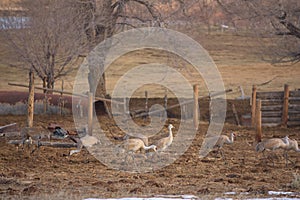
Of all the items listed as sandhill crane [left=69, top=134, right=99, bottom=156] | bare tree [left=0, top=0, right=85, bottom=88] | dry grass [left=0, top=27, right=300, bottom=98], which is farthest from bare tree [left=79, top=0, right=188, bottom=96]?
dry grass [left=0, top=27, right=300, bottom=98]

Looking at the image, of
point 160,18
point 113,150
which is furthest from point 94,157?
point 160,18

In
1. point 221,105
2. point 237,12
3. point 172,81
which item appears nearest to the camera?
point 237,12

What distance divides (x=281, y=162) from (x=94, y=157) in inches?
165

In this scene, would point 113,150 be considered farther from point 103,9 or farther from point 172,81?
point 172,81

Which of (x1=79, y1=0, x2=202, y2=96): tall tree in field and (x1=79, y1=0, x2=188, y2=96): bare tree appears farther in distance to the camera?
(x1=79, y1=0, x2=188, y2=96): bare tree

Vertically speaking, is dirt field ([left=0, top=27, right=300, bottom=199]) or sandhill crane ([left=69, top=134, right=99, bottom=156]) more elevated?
sandhill crane ([left=69, top=134, right=99, bottom=156])

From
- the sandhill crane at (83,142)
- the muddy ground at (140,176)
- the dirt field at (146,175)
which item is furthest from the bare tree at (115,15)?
the sandhill crane at (83,142)

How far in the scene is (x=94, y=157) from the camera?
15305mm

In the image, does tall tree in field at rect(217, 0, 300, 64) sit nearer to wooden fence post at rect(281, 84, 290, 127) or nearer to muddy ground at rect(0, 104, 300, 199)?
wooden fence post at rect(281, 84, 290, 127)

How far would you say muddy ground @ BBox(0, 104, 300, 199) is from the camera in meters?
11.0

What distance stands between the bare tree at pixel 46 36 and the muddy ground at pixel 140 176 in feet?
22.4

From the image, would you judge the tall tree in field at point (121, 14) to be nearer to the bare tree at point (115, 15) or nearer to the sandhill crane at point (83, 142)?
the bare tree at point (115, 15)

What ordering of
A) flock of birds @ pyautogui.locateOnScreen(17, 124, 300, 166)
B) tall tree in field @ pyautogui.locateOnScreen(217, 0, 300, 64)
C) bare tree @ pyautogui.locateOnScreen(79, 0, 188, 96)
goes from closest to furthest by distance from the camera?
flock of birds @ pyautogui.locateOnScreen(17, 124, 300, 166) < bare tree @ pyautogui.locateOnScreen(79, 0, 188, 96) < tall tree in field @ pyautogui.locateOnScreen(217, 0, 300, 64)

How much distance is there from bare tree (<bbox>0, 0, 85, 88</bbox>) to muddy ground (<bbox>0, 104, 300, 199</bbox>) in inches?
268
